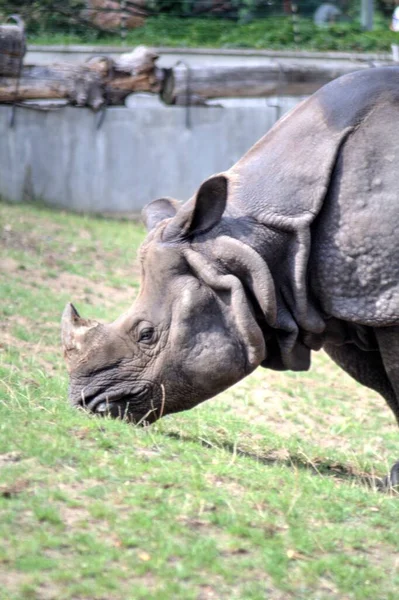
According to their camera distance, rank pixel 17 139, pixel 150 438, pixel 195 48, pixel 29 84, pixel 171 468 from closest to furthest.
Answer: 1. pixel 171 468
2. pixel 150 438
3. pixel 29 84
4. pixel 17 139
5. pixel 195 48

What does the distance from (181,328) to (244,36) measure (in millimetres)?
15152

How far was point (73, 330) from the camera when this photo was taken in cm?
597

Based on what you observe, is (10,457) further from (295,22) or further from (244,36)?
(295,22)

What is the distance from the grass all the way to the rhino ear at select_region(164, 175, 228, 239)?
113 cm

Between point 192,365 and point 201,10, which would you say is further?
point 201,10

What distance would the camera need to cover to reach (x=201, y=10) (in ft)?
67.6

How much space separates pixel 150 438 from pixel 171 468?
509mm

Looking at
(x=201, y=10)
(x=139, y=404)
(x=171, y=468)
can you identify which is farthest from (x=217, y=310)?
(x=201, y=10)

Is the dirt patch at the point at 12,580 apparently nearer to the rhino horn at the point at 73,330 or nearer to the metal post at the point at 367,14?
the rhino horn at the point at 73,330

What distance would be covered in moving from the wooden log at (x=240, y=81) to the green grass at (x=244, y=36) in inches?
136

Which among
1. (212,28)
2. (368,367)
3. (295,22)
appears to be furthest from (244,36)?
(368,367)

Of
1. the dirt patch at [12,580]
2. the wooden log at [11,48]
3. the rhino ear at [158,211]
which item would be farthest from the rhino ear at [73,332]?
the wooden log at [11,48]

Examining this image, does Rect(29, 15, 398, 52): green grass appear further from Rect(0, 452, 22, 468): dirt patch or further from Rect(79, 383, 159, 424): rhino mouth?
Rect(0, 452, 22, 468): dirt patch

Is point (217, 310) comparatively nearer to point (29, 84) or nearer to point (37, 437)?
point (37, 437)
